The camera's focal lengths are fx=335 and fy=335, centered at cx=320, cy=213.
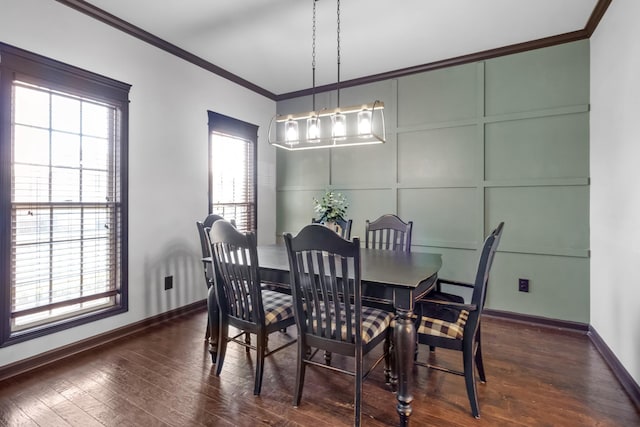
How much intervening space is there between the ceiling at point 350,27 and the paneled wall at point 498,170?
325mm

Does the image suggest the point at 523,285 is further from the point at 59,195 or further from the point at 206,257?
the point at 59,195

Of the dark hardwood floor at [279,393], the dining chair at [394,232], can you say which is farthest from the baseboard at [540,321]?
the dining chair at [394,232]

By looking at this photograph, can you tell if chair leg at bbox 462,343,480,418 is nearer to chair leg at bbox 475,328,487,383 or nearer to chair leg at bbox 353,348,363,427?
chair leg at bbox 475,328,487,383

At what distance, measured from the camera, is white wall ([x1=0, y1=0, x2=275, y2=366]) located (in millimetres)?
2492

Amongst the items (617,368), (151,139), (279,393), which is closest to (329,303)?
(279,393)

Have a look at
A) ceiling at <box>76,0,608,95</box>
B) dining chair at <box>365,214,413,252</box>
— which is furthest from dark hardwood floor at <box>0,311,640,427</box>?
ceiling at <box>76,0,608,95</box>

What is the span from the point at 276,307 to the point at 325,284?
63cm

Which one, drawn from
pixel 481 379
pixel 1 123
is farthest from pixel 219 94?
pixel 481 379

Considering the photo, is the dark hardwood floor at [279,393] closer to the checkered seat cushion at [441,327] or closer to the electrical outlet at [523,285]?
the checkered seat cushion at [441,327]

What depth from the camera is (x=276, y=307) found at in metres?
2.31

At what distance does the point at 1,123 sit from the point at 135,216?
1.16 meters

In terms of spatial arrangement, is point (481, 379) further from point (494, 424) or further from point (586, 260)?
point (586, 260)

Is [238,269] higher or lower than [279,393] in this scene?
higher

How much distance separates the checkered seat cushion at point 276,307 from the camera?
2209 mm
